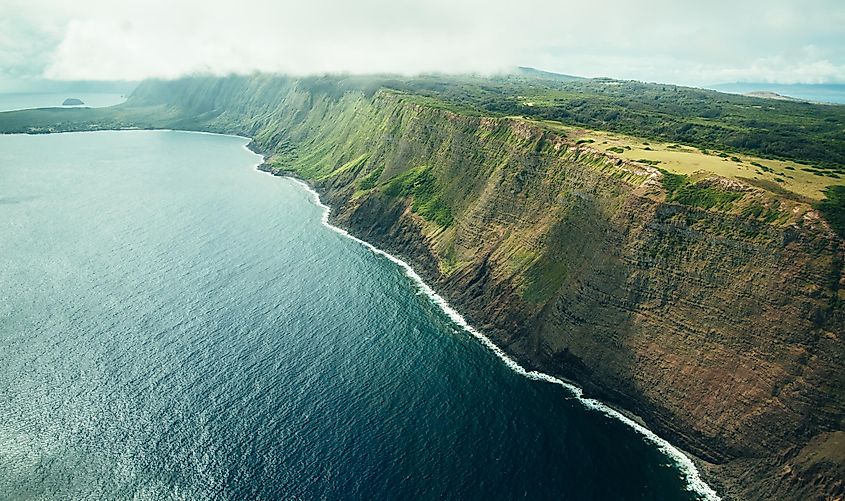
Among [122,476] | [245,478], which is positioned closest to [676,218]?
[245,478]

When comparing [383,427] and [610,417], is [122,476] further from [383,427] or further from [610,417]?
[610,417]

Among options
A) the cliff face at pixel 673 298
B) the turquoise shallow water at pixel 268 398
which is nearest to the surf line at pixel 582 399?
the turquoise shallow water at pixel 268 398

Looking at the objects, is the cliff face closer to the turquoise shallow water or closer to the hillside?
the hillside

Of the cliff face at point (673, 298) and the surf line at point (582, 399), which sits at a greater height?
the cliff face at point (673, 298)

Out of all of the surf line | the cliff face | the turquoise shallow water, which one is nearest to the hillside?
the cliff face

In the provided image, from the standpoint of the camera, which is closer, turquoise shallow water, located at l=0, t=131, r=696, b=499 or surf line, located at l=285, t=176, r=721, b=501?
turquoise shallow water, located at l=0, t=131, r=696, b=499

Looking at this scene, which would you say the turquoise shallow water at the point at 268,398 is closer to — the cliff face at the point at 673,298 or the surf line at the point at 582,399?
the surf line at the point at 582,399

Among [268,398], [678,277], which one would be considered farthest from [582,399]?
[268,398]

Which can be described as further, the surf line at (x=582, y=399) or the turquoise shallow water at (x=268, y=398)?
the surf line at (x=582, y=399)
